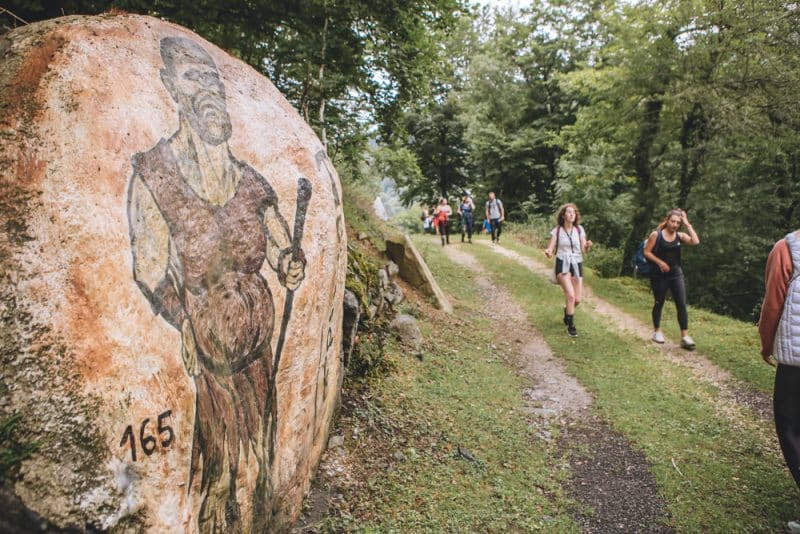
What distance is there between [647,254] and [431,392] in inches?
184

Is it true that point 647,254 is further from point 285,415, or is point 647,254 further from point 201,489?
point 201,489

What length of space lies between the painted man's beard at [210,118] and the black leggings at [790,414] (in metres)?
4.91

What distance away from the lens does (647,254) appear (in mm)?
7871

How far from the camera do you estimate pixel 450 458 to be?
4867 millimetres

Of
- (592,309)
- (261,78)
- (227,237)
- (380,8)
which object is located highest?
(380,8)

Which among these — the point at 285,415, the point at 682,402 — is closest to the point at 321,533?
the point at 285,415

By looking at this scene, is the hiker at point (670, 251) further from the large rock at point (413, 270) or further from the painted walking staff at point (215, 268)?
the painted walking staff at point (215, 268)

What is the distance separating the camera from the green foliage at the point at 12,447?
2.03 m

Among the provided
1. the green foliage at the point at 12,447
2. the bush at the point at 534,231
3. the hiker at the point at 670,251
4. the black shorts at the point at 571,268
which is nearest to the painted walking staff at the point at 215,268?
the green foliage at the point at 12,447

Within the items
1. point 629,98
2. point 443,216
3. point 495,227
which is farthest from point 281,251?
point 495,227

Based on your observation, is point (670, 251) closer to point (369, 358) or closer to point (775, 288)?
point (775, 288)

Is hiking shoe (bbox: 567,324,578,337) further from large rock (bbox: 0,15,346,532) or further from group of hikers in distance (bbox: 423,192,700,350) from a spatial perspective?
large rock (bbox: 0,15,346,532)

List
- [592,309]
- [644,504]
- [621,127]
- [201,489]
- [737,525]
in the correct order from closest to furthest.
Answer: [201,489]
[737,525]
[644,504]
[592,309]
[621,127]

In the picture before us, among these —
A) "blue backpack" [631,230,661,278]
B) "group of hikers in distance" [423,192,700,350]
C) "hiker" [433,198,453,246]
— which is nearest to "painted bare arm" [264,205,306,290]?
"group of hikers in distance" [423,192,700,350]
